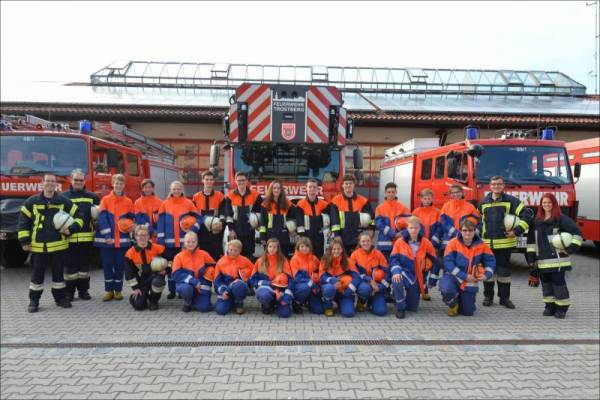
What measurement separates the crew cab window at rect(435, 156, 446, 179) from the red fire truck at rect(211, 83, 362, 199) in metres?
2.48

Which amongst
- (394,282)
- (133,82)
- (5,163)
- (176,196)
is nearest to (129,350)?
(176,196)

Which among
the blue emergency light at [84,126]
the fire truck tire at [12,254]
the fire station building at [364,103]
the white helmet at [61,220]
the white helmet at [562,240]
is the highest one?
the fire station building at [364,103]

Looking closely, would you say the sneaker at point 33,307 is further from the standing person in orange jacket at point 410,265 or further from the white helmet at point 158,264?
the standing person in orange jacket at point 410,265

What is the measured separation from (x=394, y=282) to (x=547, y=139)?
513 cm

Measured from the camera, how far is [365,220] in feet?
18.0

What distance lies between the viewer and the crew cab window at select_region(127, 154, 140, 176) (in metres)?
8.73

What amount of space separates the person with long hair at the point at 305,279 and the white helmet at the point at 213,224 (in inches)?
45.4

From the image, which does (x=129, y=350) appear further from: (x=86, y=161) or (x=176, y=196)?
(x=86, y=161)

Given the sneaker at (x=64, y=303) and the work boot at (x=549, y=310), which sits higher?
the sneaker at (x=64, y=303)

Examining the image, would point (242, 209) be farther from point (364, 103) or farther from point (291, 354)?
point (364, 103)

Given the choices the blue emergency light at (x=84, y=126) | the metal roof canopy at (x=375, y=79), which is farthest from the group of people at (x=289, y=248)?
the metal roof canopy at (x=375, y=79)

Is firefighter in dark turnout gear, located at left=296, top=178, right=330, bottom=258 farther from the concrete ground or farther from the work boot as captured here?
the work boot

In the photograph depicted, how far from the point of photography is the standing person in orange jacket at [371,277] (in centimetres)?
488

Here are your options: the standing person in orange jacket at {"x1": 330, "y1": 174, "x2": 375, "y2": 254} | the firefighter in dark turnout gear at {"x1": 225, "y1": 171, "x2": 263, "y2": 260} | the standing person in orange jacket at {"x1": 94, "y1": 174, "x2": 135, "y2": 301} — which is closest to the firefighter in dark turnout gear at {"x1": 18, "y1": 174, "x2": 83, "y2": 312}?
the standing person in orange jacket at {"x1": 94, "y1": 174, "x2": 135, "y2": 301}
